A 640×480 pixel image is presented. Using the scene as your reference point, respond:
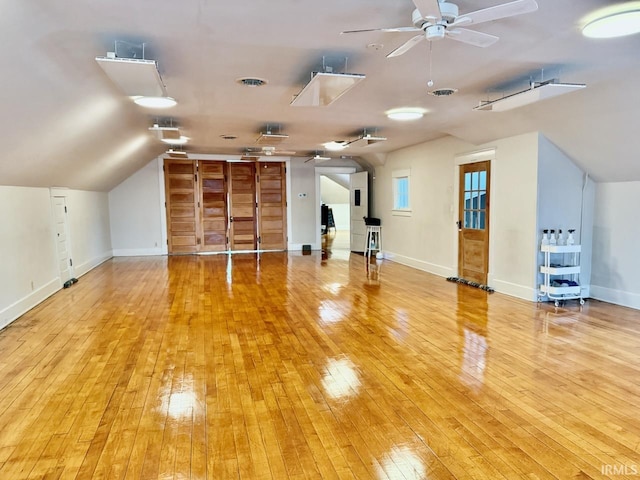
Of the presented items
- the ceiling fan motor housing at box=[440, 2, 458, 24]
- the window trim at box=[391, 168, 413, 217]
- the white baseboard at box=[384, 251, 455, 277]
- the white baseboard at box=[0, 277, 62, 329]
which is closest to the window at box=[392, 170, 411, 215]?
the window trim at box=[391, 168, 413, 217]

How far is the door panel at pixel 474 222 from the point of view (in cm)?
604

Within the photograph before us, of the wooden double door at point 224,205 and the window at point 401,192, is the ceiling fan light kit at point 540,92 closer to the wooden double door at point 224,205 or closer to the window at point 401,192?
the window at point 401,192

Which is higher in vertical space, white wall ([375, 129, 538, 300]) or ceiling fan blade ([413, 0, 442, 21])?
ceiling fan blade ([413, 0, 442, 21])

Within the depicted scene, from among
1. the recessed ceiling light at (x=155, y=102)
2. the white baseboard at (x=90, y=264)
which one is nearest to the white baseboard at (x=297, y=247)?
the white baseboard at (x=90, y=264)

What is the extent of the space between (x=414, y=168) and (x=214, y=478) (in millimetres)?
6896

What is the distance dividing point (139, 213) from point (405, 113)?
713 cm

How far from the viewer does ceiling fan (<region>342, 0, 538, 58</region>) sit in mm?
1965

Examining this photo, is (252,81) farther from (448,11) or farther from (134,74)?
(448,11)

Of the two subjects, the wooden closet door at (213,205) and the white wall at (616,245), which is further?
the wooden closet door at (213,205)

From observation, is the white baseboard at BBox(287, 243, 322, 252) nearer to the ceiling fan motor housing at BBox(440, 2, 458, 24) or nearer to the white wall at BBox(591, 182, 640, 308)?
the white wall at BBox(591, 182, 640, 308)

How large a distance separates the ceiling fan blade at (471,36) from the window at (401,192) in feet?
18.7

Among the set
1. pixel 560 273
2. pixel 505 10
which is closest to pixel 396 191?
pixel 560 273

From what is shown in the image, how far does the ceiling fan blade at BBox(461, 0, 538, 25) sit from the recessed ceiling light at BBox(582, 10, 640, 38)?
2.65ft

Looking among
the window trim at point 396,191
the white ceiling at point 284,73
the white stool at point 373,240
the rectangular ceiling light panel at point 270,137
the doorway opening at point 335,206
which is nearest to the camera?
the white ceiling at point 284,73
